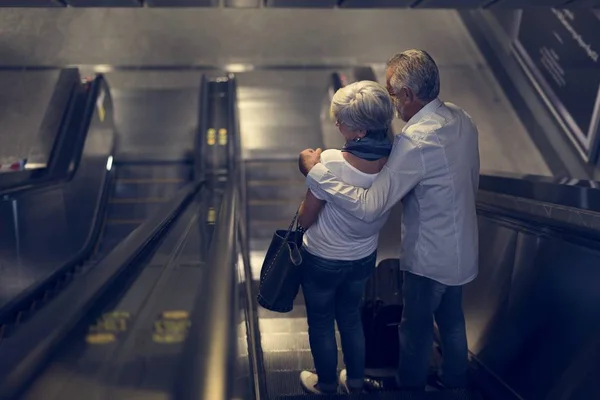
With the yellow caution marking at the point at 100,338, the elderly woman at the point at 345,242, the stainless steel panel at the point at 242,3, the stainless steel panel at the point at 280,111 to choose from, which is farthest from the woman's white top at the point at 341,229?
the stainless steel panel at the point at 280,111

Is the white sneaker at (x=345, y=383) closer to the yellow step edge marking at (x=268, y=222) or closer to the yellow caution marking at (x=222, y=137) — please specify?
the yellow step edge marking at (x=268, y=222)

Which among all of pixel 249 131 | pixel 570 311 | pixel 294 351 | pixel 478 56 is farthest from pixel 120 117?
pixel 570 311

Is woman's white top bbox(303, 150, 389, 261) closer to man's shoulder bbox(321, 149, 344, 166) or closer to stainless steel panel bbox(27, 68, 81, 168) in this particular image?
man's shoulder bbox(321, 149, 344, 166)

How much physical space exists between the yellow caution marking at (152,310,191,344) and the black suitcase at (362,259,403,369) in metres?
1.97

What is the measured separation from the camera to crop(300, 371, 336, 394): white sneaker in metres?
3.00

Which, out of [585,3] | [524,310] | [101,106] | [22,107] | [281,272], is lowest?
[524,310]

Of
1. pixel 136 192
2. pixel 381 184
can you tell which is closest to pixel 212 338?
pixel 381 184

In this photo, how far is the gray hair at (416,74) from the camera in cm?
227

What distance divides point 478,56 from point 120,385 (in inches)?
378

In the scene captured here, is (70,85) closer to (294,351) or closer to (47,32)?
(47,32)

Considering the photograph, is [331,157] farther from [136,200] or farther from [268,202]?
[136,200]

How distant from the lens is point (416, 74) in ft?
7.49

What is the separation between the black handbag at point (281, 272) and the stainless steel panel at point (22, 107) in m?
5.23

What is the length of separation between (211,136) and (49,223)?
95.3 inches
